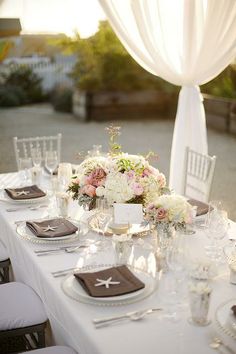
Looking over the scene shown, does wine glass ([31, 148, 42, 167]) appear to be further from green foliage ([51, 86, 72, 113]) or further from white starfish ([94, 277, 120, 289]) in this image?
green foliage ([51, 86, 72, 113])

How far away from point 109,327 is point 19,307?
0.74 metres

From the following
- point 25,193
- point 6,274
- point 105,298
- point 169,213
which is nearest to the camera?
point 105,298

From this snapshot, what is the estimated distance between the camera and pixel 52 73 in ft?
38.3

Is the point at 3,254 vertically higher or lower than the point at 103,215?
lower

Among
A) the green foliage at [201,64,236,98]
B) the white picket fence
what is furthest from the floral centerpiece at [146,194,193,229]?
the white picket fence

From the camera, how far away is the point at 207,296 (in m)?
1.77

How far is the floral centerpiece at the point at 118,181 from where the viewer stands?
8.13ft

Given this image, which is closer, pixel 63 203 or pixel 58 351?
pixel 58 351

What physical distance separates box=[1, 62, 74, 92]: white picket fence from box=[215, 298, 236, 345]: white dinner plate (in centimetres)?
996

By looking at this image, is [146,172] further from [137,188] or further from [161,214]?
[161,214]

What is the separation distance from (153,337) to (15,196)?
1561mm

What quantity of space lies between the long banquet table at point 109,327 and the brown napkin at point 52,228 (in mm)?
77

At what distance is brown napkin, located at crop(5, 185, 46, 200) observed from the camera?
3078mm

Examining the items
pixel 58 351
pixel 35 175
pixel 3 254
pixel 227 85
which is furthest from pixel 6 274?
pixel 227 85
